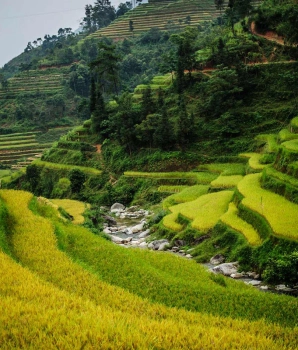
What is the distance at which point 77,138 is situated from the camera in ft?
125

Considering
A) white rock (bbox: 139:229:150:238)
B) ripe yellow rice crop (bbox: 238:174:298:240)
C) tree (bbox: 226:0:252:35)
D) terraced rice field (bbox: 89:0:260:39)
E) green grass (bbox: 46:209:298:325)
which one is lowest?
white rock (bbox: 139:229:150:238)

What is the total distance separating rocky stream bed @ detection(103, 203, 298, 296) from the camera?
11.8 meters

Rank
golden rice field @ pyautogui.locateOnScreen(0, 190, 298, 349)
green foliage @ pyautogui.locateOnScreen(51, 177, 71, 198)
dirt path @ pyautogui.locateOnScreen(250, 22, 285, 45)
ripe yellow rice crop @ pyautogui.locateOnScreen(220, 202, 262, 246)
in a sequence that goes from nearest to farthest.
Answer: golden rice field @ pyautogui.locateOnScreen(0, 190, 298, 349)
ripe yellow rice crop @ pyautogui.locateOnScreen(220, 202, 262, 246)
green foliage @ pyautogui.locateOnScreen(51, 177, 71, 198)
dirt path @ pyautogui.locateOnScreen(250, 22, 285, 45)

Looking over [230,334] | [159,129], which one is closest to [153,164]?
[159,129]

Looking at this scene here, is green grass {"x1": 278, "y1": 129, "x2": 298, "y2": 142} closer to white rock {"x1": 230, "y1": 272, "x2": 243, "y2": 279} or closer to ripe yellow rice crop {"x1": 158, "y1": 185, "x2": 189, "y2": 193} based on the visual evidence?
ripe yellow rice crop {"x1": 158, "y1": 185, "x2": 189, "y2": 193}

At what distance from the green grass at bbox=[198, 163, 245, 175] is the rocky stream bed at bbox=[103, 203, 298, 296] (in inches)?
214

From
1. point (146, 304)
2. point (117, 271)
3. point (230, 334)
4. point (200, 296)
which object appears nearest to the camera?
point (230, 334)

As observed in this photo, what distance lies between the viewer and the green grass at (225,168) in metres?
23.4

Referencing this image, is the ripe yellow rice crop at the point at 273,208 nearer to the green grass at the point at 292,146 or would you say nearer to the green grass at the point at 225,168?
the green grass at the point at 292,146

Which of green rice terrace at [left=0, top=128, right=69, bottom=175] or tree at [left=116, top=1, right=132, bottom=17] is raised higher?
tree at [left=116, top=1, right=132, bottom=17]

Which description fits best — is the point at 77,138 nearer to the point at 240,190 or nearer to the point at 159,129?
the point at 159,129

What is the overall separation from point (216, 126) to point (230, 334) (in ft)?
82.7

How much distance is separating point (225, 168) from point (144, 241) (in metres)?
9.79

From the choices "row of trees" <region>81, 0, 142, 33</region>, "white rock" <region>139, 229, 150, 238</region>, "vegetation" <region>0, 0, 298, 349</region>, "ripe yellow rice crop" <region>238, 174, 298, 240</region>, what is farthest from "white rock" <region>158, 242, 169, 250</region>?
"row of trees" <region>81, 0, 142, 33</region>
